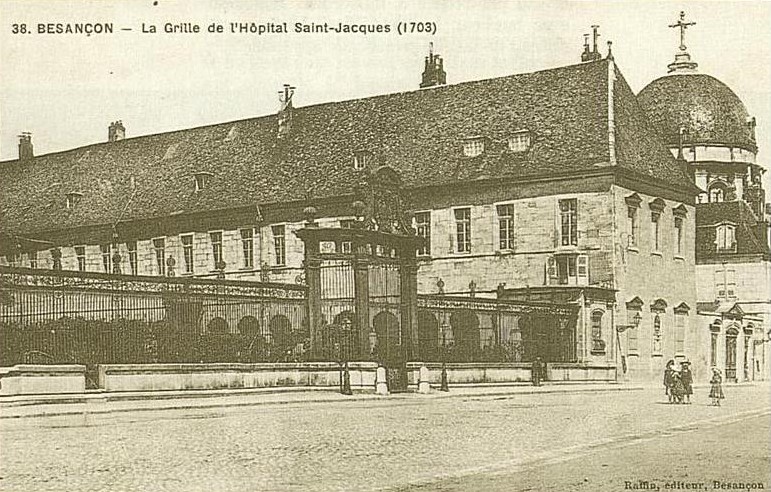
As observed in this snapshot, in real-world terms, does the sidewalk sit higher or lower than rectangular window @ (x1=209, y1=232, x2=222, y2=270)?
lower

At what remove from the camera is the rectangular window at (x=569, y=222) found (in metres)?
33.3

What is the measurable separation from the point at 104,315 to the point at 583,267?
1735cm

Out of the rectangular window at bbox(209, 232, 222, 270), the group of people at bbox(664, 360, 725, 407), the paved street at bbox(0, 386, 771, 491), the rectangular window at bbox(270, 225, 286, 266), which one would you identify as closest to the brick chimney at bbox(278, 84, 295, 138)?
the rectangular window at bbox(270, 225, 286, 266)

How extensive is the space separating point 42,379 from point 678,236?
25219mm

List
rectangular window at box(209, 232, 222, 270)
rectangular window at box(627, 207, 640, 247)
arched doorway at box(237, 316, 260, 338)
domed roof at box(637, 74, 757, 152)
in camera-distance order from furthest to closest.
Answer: domed roof at box(637, 74, 757, 152) < rectangular window at box(209, 232, 222, 270) < rectangular window at box(627, 207, 640, 247) < arched doorway at box(237, 316, 260, 338)

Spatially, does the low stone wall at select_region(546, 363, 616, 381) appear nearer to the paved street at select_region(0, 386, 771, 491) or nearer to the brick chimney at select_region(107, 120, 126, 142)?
the paved street at select_region(0, 386, 771, 491)

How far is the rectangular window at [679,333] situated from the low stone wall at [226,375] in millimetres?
18155

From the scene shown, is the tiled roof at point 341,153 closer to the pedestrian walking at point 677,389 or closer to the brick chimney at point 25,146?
the brick chimney at point 25,146

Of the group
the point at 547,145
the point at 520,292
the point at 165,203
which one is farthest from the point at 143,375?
the point at 165,203

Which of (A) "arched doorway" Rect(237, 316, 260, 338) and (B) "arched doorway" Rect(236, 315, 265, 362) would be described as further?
(A) "arched doorway" Rect(237, 316, 260, 338)

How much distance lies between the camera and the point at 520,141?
34594 millimetres

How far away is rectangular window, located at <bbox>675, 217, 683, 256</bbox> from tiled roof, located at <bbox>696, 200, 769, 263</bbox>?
8761mm

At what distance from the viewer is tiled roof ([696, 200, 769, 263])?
4512 centimetres

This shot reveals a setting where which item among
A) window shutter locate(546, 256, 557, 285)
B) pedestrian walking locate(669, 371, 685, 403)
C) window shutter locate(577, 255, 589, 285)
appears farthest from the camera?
window shutter locate(546, 256, 557, 285)
